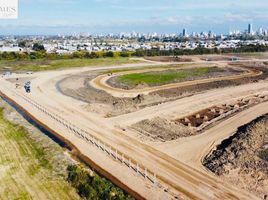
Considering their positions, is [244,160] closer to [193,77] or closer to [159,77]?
[159,77]

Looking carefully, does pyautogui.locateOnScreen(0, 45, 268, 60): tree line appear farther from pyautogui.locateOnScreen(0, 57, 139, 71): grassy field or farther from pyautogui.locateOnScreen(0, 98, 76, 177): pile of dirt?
pyautogui.locateOnScreen(0, 98, 76, 177): pile of dirt

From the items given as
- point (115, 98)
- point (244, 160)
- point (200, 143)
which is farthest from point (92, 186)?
point (115, 98)

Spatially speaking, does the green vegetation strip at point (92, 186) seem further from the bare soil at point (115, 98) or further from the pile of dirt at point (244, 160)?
the bare soil at point (115, 98)

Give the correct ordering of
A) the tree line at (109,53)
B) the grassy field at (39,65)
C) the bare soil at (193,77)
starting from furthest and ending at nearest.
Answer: the tree line at (109,53) → the grassy field at (39,65) → the bare soil at (193,77)

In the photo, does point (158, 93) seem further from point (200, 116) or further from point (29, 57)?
point (29, 57)

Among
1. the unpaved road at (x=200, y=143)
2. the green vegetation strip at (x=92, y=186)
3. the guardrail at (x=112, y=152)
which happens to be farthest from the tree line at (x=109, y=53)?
the green vegetation strip at (x=92, y=186)

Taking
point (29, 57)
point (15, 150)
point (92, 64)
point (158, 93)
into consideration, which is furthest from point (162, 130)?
point (29, 57)

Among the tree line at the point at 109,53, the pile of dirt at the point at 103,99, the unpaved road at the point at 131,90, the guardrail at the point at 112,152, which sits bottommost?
the guardrail at the point at 112,152
